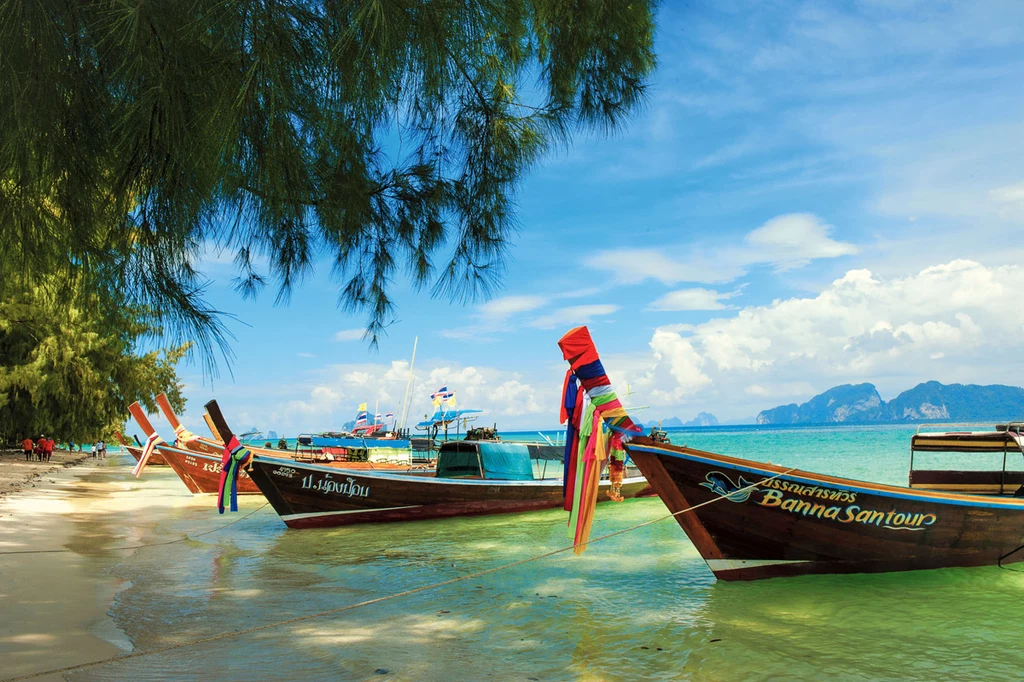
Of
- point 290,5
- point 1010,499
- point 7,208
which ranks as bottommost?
point 1010,499

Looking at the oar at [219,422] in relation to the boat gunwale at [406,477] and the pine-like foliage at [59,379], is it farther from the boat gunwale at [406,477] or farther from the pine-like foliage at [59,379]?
the pine-like foliage at [59,379]

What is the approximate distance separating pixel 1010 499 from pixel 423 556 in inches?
280

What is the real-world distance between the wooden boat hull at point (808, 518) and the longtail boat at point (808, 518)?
0.01m

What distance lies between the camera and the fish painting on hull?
23.2 feet

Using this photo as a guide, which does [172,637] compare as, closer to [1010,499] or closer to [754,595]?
[754,595]

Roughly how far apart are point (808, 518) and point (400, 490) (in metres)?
7.48

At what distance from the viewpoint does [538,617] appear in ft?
21.5

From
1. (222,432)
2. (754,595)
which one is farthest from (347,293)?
(222,432)

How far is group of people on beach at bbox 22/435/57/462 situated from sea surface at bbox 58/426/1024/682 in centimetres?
2146

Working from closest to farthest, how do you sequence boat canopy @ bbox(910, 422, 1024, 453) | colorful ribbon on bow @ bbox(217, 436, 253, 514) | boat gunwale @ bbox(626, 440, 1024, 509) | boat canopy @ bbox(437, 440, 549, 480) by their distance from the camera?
boat gunwale @ bbox(626, 440, 1024, 509) < boat canopy @ bbox(910, 422, 1024, 453) < colorful ribbon on bow @ bbox(217, 436, 253, 514) < boat canopy @ bbox(437, 440, 549, 480)

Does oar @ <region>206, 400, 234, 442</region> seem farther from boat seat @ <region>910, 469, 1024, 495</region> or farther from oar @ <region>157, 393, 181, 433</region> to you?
boat seat @ <region>910, 469, 1024, 495</region>

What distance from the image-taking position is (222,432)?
10.5 m

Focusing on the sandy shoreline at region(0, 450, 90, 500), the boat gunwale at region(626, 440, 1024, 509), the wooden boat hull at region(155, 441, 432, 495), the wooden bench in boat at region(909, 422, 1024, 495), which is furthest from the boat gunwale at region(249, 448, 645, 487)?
the sandy shoreline at region(0, 450, 90, 500)

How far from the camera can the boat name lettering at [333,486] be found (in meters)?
12.2
